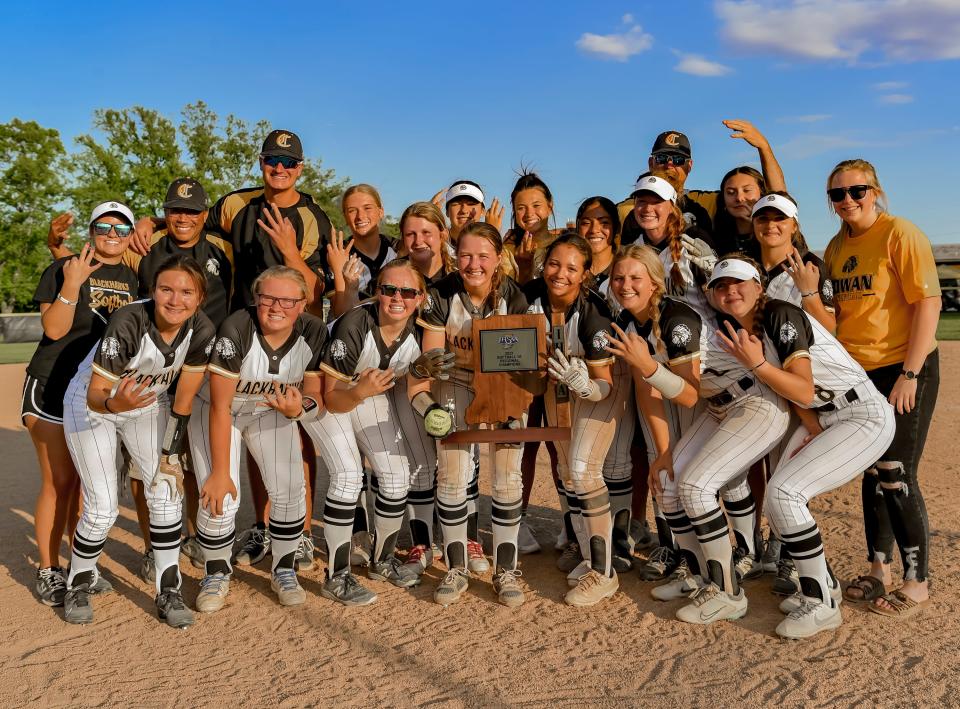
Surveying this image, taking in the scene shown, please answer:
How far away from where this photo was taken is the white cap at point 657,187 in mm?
4898

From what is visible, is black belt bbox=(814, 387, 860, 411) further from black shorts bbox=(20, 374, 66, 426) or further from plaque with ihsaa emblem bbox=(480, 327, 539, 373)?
black shorts bbox=(20, 374, 66, 426)

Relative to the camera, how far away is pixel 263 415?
459cm

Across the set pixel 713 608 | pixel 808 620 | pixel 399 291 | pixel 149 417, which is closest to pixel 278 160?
pixel 399 291

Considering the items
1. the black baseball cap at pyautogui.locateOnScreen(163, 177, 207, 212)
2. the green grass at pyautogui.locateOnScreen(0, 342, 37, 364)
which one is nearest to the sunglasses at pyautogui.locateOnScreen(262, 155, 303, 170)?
the black baseball cap at pyautogui.locateOnScreen(163, 177, 207, 212)

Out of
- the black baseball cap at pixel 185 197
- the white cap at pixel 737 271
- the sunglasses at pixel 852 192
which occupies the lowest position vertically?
the white cap at pixel 737 271

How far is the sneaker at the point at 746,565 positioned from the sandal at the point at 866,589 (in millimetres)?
522

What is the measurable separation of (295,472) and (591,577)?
180 centimetres

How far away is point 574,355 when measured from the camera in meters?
4.55

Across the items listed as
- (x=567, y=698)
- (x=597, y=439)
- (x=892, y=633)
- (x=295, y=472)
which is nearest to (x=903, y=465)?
(x=892, y=633)

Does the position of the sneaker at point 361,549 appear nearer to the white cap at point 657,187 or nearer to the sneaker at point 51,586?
the sneaker at point 51,586

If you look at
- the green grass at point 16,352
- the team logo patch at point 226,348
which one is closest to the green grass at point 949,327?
the team logo patch at point 226,348

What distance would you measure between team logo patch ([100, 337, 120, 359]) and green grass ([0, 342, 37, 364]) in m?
19.6

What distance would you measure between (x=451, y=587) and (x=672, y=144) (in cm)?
328

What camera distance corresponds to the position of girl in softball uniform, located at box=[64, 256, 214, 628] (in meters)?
4.21
